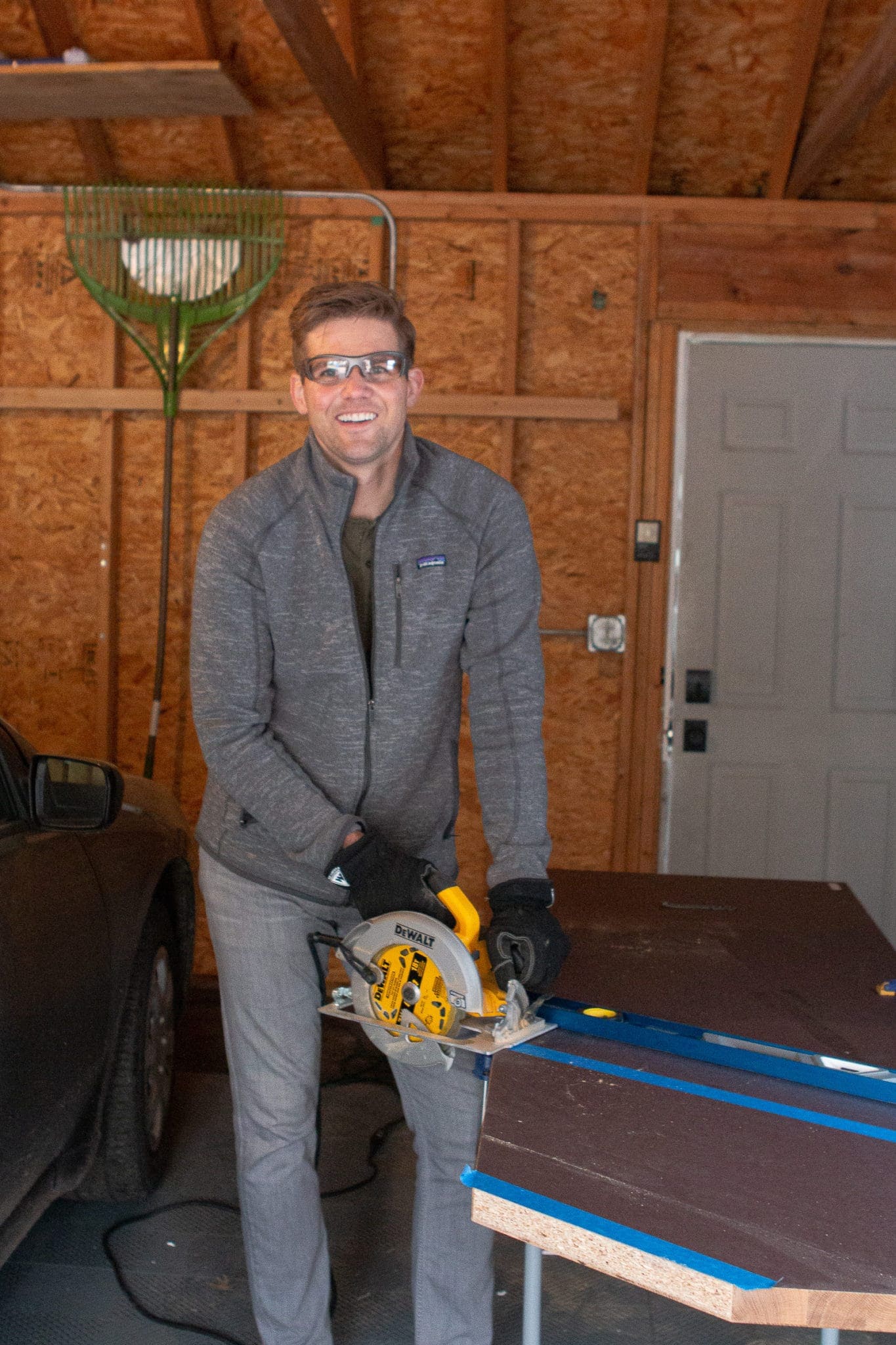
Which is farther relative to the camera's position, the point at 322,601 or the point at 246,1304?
the point at 246,1304

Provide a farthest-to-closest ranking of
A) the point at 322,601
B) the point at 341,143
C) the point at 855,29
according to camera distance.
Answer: the point at 341,143 → the point at 855,29 → the point at 322,601

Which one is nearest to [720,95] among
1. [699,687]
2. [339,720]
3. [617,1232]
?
[699,687]

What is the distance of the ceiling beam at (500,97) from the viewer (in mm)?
4055

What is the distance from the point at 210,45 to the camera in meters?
4.25

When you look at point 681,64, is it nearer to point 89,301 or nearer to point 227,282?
point 227,282

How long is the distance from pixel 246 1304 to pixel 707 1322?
3.21 feet

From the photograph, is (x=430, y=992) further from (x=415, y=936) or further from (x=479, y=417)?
(x=479, y=417)

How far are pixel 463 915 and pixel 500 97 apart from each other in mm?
3448

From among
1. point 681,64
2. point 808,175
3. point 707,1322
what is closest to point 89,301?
point 681,64

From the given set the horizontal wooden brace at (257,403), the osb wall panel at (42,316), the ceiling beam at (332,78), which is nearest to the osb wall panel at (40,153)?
the osb wall panel at (42,316)

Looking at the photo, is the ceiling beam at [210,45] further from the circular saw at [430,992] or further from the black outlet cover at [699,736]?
the circular saw at [430,992]

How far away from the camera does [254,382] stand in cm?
469

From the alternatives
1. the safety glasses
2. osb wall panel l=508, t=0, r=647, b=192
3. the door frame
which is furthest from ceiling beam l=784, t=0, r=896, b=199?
the safety glasses

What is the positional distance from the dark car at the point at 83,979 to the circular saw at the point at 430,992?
588mm
